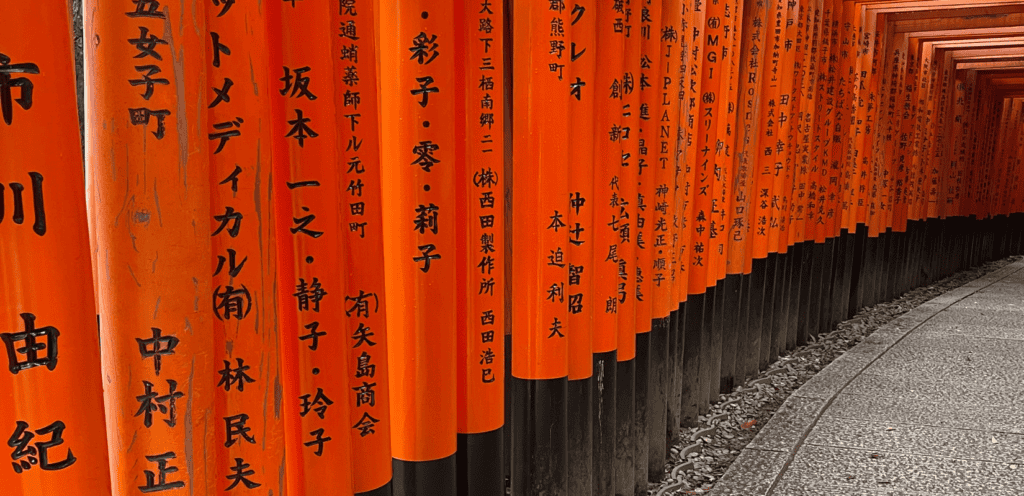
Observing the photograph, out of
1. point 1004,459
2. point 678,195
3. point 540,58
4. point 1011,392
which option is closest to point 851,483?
point 1004,459

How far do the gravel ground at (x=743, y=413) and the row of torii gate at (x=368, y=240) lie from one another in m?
0.21

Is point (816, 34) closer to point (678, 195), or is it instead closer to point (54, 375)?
point (678, 195)

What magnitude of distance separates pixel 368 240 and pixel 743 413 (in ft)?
14.1

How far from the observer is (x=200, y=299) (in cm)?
154

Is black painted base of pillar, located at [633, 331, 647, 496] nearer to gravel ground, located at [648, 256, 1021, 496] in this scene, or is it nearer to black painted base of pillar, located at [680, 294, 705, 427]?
gravel ground, located at [648, 256, 1021, 496]

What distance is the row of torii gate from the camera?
135 centimetres

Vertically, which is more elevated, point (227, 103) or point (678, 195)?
point (227, 103)

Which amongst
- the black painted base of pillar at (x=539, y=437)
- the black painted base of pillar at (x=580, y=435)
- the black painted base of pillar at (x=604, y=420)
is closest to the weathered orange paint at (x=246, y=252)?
the black painted base of pillar at (x=539, y=437)

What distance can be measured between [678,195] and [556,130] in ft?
5.62

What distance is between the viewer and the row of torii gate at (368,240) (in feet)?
4.44

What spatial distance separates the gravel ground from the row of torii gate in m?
0.21

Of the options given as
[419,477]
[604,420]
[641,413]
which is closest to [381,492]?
[419,477]

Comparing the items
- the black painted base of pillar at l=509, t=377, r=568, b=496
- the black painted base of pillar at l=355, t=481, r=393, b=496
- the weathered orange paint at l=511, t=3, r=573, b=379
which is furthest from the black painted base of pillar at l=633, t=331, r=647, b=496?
the black painted base of pillar at l=355, t=481, r=393, b=496

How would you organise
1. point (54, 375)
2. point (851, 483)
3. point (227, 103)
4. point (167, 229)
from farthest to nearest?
point (851, 483)
point (227, 103)
point (167, 229)
point (54, 375)
